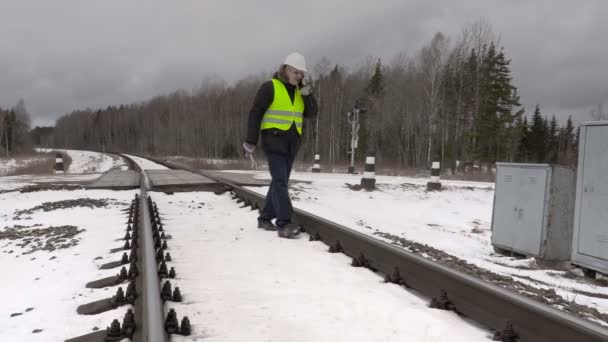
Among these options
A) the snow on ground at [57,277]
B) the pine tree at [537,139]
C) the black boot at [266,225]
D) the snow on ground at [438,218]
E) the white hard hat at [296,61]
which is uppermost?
the pine tree at [537,139]

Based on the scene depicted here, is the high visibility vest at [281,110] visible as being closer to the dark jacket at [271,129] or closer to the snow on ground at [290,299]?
the dark jacket at [271,129]

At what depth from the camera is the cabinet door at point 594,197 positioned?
453 centimetres

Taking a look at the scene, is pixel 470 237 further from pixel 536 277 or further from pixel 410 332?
pixel 410 332

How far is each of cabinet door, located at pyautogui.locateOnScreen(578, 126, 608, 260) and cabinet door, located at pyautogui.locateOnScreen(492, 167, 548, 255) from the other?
65 cm

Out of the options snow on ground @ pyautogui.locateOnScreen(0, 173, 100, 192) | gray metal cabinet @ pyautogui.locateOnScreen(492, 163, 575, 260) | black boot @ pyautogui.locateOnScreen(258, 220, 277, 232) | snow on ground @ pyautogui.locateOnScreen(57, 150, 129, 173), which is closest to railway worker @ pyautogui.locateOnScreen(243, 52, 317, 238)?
black boot @ pyautogui.locateOnScreen(258, 220, 277, 232)

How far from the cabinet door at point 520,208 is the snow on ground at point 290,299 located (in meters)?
3.17

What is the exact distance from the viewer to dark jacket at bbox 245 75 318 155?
13.5 ft

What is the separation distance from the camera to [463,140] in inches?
1651

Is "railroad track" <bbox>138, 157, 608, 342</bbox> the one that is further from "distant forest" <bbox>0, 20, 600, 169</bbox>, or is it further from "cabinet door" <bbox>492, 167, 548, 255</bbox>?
"distant forest" <bbox>0, 20, 600, 169</bbox>

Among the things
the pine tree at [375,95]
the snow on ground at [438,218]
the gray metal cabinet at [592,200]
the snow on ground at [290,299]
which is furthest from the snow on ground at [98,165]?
the pine tree at [375,95]

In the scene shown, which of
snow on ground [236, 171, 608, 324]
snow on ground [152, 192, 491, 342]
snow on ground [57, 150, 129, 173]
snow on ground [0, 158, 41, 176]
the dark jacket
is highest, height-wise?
the dark jacket

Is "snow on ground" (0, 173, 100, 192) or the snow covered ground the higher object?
"snow on ground" (0, 173, 100, 192)

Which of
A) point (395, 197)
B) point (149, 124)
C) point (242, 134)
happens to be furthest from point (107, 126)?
point (395, 197)

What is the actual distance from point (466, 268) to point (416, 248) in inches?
32.9
